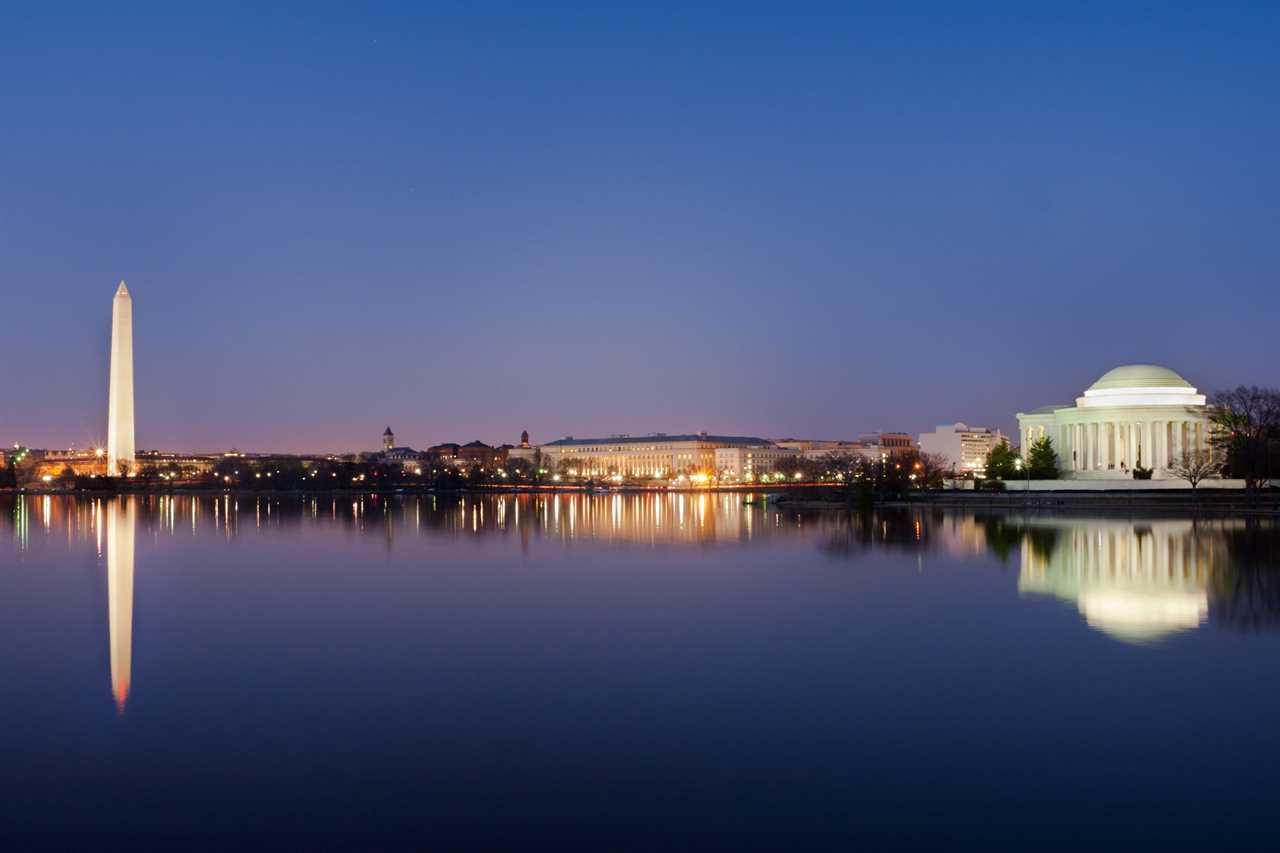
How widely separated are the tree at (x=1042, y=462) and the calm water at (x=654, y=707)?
40.0m

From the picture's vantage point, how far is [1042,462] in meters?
61.4

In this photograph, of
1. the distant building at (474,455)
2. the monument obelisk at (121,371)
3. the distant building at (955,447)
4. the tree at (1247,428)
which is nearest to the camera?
the tree at (1247,428)

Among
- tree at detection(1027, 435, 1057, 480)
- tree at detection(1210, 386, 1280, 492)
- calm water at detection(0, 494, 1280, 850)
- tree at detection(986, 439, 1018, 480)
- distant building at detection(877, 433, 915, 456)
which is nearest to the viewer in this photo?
calm water at detection(0, 494, 1280, 850)

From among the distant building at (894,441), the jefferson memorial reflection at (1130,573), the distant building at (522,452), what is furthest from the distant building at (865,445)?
the jefferson memorial reflection at (1130,573)

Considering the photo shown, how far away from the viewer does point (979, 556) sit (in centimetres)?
2608

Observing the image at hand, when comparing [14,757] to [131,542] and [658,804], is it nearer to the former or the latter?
[658,804]

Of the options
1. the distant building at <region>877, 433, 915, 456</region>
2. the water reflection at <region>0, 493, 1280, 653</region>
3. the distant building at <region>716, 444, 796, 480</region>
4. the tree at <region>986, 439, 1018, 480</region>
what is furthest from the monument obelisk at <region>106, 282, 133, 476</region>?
the distant building at <region>877, 433, 915, 456</region>

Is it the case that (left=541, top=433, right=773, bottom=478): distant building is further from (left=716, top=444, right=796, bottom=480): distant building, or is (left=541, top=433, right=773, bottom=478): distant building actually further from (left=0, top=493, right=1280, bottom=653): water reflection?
(left=0, top=493, right=1280, bottom=653): water reflection

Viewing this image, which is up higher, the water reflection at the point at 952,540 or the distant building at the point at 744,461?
the distant building at the point at 744,461

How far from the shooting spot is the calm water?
292 inches

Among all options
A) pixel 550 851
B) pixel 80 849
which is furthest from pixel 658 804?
pixel 80 849

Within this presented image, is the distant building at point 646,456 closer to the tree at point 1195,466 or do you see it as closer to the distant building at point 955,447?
the distant building at point 955,447

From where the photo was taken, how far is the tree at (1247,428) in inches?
2062

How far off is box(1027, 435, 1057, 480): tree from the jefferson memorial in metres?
1.91
